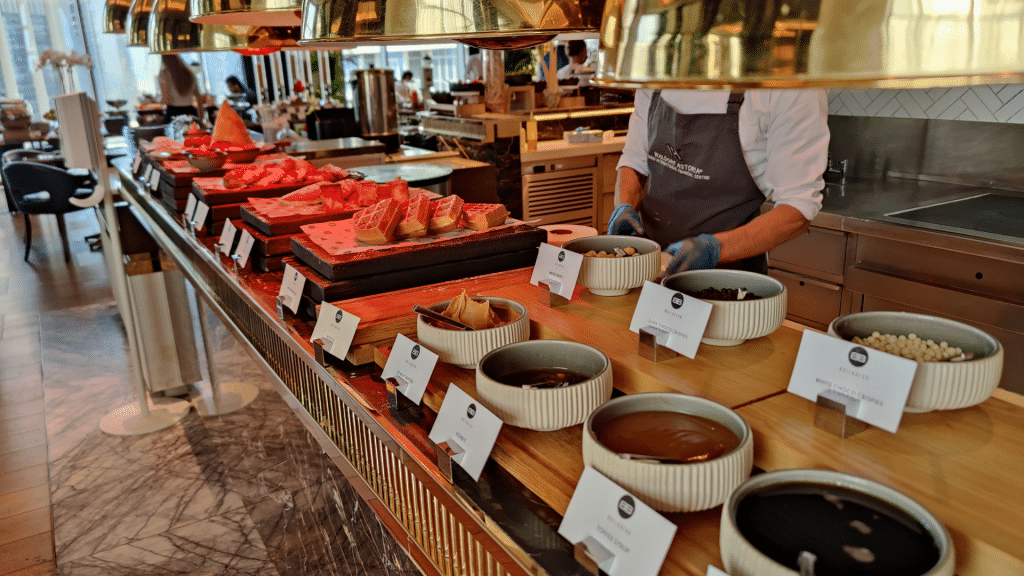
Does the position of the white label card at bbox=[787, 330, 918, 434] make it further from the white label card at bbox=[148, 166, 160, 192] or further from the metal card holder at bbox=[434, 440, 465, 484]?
the white label card at bbox=[148, 166, 160, 192]

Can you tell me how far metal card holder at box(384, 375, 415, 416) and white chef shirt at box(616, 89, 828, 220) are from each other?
127 centimetres

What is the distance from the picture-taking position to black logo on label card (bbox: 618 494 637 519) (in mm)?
710

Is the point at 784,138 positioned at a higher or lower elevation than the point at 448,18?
lower

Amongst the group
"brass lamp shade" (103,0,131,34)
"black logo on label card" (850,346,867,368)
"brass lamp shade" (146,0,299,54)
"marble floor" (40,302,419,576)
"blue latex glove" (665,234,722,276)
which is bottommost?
"marble floor" (40,302,419,576)

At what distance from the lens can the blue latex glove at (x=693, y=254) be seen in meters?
1.49

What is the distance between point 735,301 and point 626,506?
494 mm

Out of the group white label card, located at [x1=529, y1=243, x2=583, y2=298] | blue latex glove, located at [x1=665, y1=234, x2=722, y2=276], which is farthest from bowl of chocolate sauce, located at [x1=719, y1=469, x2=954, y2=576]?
blue latex glove, located at [x1=665, y1=234, x2=722, y2=276]

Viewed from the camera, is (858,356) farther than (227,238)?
No

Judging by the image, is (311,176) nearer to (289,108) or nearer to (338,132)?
(338,132)

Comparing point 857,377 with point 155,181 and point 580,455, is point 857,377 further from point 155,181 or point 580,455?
point 155,181

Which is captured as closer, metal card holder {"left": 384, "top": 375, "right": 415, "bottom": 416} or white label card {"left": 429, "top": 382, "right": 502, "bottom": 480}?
white label card {"left": 429, "top": 382, "right": 502, "bottom": 480}

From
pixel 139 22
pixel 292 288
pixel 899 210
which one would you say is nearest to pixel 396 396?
pixel 292 288

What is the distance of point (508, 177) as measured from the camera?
16.4 feet

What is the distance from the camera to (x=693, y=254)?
1500 millimetres
